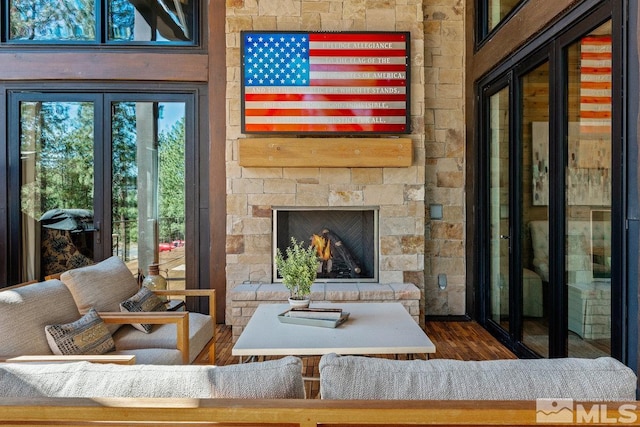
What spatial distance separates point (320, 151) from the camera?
3867mm

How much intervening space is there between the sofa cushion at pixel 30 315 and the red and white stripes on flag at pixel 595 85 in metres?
3.05

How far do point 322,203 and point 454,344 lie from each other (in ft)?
5.52

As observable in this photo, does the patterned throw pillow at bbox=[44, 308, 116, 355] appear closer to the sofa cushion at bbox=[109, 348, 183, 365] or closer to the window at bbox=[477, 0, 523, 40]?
the sofa cushion at bbox=[109, 348, 183, 365]

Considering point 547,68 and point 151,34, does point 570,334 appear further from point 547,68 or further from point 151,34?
point 151,34

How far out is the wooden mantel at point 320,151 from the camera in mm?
3863

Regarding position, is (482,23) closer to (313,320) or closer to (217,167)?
(217,167)

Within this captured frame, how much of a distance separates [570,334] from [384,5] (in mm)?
3155

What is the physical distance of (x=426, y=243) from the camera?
4367 millimetres

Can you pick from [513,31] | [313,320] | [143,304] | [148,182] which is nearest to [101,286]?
[143,304]

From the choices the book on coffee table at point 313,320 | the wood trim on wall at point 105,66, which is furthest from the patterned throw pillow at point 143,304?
the wood trim on wall at point 105,66

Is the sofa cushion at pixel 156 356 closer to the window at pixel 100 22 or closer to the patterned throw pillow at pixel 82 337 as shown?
the patterned throw pillow at pixel 82 337

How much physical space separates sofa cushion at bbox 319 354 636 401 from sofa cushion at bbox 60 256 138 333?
195 cm

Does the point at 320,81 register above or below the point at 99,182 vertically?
above

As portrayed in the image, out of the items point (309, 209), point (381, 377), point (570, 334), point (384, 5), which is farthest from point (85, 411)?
point (384, 5)
